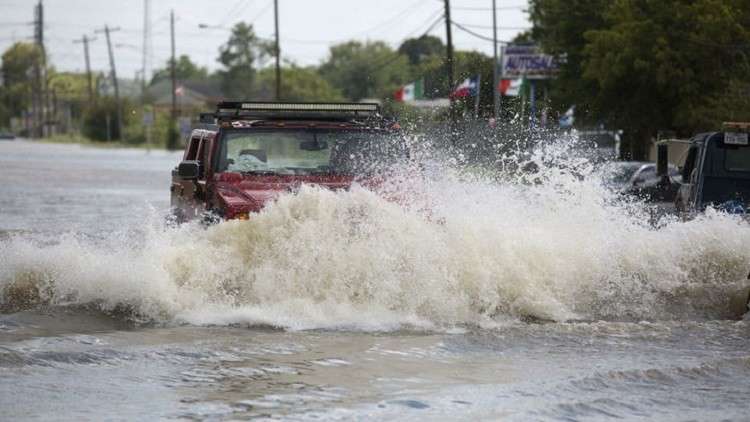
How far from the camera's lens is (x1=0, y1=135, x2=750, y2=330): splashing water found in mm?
12469


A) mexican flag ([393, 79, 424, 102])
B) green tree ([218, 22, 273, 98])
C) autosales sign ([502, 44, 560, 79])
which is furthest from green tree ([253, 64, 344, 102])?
autosales sign ([502, 44, 560, 79])

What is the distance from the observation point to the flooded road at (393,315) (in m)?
8.98

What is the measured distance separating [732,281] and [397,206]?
412 centimetres

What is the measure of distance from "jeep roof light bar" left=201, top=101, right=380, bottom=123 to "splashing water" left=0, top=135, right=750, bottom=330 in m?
0.99

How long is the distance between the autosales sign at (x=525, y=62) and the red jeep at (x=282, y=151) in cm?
4376

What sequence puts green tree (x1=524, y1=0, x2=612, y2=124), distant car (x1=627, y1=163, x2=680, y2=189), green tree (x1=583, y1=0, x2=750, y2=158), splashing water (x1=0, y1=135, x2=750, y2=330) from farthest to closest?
green tree (x1=524, y1=0, x2=612, y2=124), green tree (x1=583, y1=0, x2=750, y2=158), distant car (x1=627, y1=163, x2=680, y2=189), splashing water (x1=0, y1=135, x2=750, y2=330)

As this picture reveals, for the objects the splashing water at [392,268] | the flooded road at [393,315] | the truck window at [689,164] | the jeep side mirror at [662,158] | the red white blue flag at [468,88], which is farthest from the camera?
the red white blue flag at [468,88]

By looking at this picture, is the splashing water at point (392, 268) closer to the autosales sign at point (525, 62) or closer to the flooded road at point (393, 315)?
the flooded road at point (393, 315)

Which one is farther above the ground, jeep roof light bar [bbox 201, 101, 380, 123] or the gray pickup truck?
jeep roof light bar [bbox 201, 101, 380, 123]

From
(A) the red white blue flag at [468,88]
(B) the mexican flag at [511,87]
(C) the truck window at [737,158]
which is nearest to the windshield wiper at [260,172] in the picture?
(C) the truck window at [737,158]

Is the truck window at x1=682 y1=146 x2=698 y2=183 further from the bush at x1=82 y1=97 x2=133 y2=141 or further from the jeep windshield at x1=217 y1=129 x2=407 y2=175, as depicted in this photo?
the bush at x1=82 y1=97 x2=133 y2=141

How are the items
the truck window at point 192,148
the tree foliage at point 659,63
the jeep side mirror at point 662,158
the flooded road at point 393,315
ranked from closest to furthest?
the flooded road at point 393,315 → the truck window at point 192,148 → the jeep side mirror at point 662,158 → the tree foliage at point 659,63

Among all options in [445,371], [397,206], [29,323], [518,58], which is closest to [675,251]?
[397,206]

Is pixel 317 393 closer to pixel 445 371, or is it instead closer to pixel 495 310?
pixel 445 371
